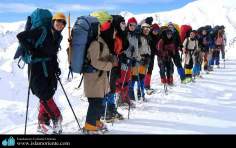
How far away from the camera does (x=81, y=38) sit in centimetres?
791

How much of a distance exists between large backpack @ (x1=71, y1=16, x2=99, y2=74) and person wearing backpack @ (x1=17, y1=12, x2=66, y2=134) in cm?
40

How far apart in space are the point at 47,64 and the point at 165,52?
7700 millimetres

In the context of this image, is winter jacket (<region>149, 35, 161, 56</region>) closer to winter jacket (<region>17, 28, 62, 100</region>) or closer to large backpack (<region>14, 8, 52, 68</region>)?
winter jacket (<region>17, 28, 62, 100</region>)

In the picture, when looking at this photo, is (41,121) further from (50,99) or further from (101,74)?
(101,74)

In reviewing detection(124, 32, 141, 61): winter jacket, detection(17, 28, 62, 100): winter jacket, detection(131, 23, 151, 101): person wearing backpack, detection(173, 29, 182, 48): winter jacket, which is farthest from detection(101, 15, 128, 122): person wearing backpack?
detection(173, 29, 182, 48): winter jacket

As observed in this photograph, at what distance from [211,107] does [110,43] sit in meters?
4.37

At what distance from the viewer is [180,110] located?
39.1 ft

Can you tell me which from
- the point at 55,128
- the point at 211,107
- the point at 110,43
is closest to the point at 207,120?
the point at 211,107

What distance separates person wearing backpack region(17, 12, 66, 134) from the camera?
311 inches

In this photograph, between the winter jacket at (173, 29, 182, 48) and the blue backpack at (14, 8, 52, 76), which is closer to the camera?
the blue backpack at (14, 8, 52, 76)

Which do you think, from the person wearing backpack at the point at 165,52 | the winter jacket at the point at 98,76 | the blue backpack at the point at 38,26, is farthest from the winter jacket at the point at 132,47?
the blue backpack at the point at 38,26

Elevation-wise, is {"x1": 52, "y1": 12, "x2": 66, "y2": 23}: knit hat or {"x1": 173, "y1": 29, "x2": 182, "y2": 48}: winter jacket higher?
{"x1": 52, "y1": 12, "x2": 66, "y2": 23}: knit hat
